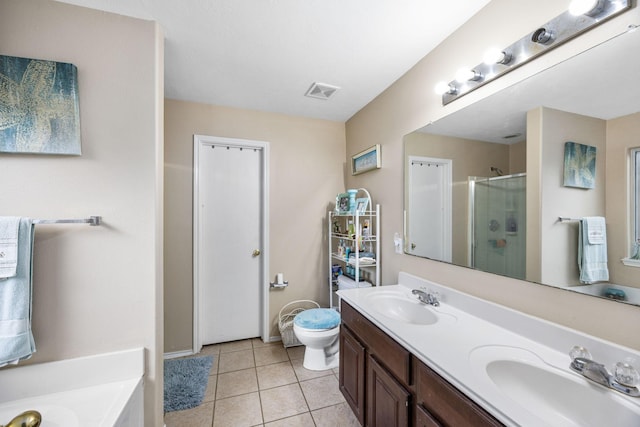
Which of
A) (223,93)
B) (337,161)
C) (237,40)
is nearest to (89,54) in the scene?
(237,40)

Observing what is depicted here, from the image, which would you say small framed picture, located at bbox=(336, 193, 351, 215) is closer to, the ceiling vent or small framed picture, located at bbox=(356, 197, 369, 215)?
small framed picture, located at bbox=(356, 197, 369, 215)

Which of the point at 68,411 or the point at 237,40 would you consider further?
the point at 237,40

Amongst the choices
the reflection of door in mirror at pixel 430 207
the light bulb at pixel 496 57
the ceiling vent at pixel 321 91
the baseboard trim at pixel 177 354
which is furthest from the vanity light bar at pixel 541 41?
the baseboard trim at pixel 177 354

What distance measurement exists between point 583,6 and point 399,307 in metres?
1.61

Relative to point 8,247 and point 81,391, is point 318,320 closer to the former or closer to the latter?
point 81,391

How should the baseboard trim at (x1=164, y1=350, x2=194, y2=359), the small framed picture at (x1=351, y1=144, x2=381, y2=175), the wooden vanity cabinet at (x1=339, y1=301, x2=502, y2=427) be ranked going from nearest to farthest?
1. the wooden vanity cabinet at (x1=339, y1=301, x2=502, y2=427)
2. the small framed picture at (x1=351, y1=144, x2=381, y2=175)
3. the baseboard trim at (x1=164, y1=350, x2=194, y2=359)

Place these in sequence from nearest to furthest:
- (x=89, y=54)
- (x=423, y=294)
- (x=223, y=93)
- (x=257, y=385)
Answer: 1. (x=89, y=54)
2. (x=423, y=294)
3. (x=257, y=385)
4. (x=223, y=93)

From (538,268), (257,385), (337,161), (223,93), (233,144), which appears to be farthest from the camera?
(337,161)

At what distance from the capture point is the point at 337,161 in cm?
292

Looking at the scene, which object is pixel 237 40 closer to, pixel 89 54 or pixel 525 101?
pixel 89 54

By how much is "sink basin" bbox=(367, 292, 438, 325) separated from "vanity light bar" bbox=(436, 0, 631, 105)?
1277mm

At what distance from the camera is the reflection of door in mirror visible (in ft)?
5.26

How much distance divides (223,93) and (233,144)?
491 millimetres

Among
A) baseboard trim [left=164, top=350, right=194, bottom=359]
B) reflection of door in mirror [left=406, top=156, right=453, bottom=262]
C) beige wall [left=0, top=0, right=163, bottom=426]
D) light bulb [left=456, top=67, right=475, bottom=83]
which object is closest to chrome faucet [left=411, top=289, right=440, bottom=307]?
reflection of door in mirror [left=406, top=156, right=453, bottom=262]
